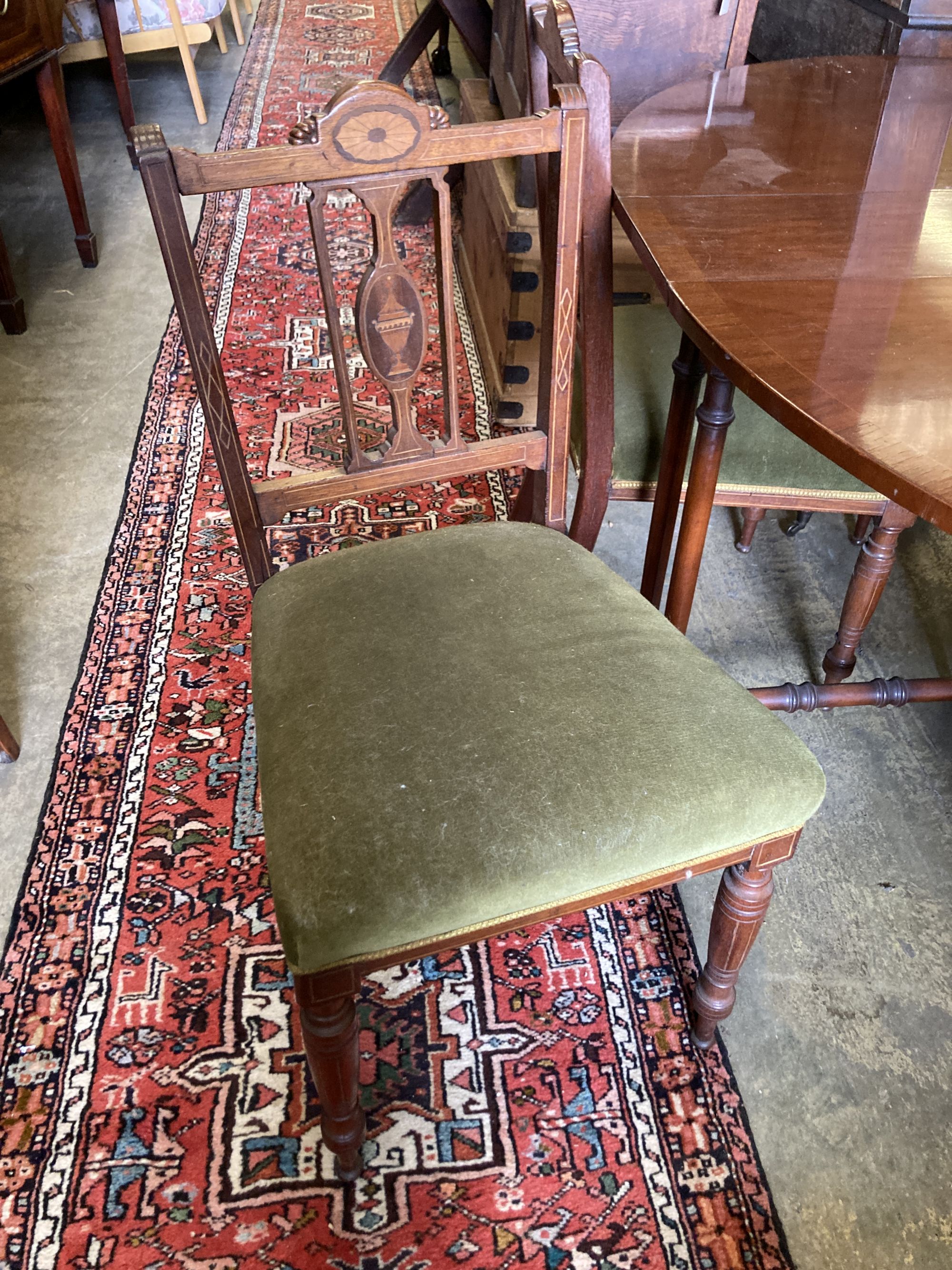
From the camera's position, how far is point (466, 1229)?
1.07 metres

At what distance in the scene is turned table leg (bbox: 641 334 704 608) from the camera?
1.29 m

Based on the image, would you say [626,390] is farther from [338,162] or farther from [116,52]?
[116,52]

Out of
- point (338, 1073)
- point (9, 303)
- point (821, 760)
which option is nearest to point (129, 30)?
point (9, 303)

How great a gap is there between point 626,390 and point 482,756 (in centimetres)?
75

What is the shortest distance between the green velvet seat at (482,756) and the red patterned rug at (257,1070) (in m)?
0.42

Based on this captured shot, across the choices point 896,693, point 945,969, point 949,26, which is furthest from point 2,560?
point 949,26

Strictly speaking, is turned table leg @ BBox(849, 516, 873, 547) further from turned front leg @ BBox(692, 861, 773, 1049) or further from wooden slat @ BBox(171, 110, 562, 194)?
wooden slat @ BBox(171, 110, 562, 194)

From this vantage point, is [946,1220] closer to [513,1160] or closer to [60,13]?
[513,1160]

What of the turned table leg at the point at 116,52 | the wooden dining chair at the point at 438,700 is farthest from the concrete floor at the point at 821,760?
Result: the turned table leg at the point at 116,52

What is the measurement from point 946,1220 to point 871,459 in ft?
2.98

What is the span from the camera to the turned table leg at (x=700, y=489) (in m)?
1.21

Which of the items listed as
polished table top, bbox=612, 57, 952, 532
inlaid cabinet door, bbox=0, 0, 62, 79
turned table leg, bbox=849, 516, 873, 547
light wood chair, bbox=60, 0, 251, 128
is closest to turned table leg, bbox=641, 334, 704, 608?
polished table top, bbox=612, 57, 952, 532

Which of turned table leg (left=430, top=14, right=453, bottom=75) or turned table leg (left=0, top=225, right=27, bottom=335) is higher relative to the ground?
turned table leg (left=430, top=14, right=453, bottom=75)

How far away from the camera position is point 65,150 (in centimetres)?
266
